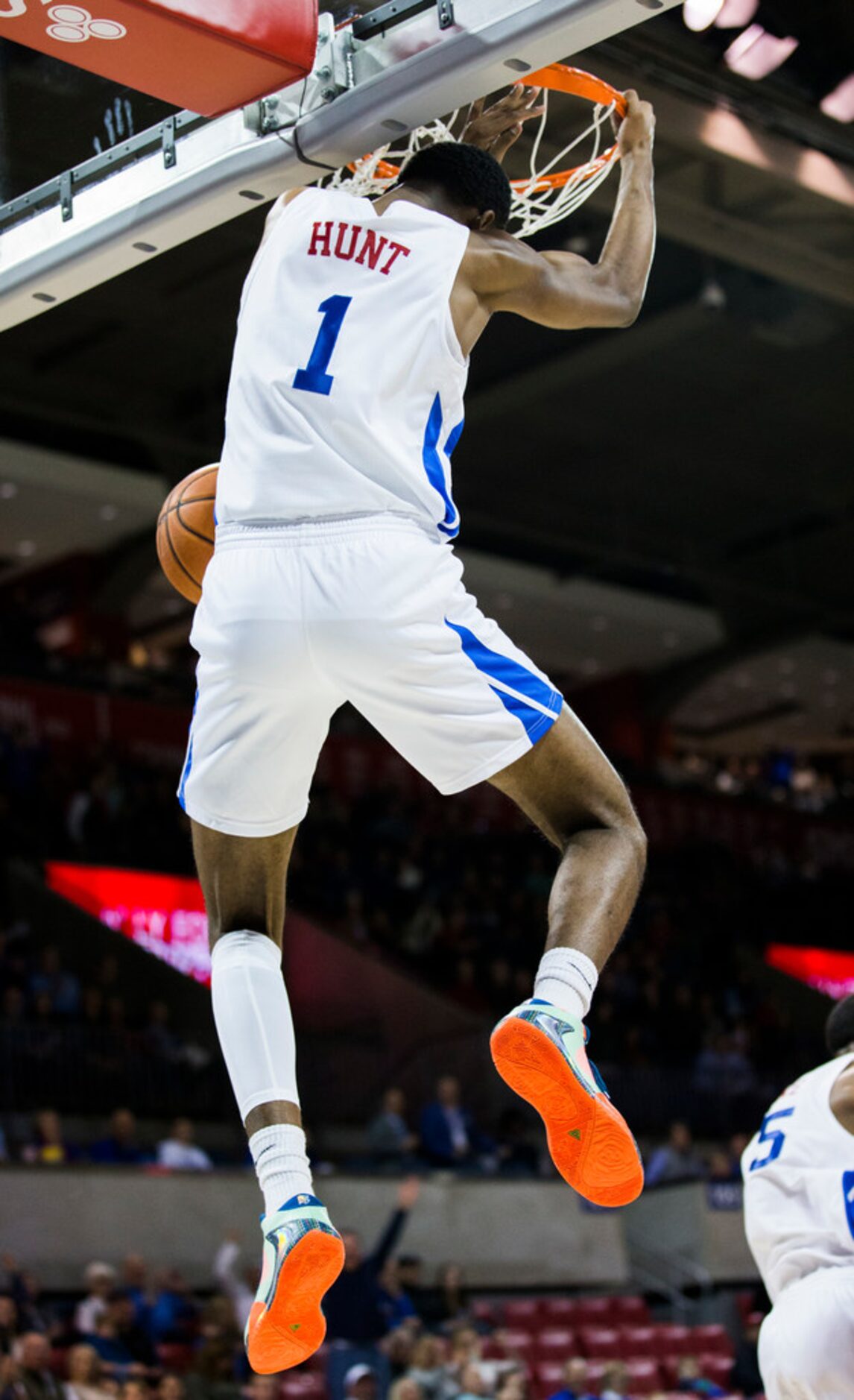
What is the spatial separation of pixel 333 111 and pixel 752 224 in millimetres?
10341

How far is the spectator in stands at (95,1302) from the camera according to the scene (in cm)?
1186

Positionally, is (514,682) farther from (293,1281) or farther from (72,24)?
(72,24)

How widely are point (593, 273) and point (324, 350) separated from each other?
69 cm

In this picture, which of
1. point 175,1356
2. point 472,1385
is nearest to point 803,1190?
point 472,1385

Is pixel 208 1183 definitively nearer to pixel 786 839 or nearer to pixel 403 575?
pixel 403 575

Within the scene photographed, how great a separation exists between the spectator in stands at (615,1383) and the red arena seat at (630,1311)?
3.67 metres

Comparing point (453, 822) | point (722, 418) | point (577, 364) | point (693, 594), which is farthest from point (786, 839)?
point (577, 364)

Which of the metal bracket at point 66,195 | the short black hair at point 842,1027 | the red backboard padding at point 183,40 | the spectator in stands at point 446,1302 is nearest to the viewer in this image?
the red backboard padding at point 183,40

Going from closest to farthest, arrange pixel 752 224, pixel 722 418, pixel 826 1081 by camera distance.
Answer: pixel 826 1081 < pixel 752 224 < pixel 722 418

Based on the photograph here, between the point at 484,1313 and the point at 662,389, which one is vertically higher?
the point at 662,389

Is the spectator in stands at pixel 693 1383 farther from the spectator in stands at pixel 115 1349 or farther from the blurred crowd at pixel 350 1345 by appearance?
Answer: the spectator in stands at pixel 115 1349

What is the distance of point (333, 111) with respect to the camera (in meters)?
4.20

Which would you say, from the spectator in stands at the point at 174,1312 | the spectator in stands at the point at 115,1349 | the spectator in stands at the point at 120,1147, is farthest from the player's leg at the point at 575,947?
the spectator in stands at the point at 120,1147

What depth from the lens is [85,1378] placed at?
34.1 feet
